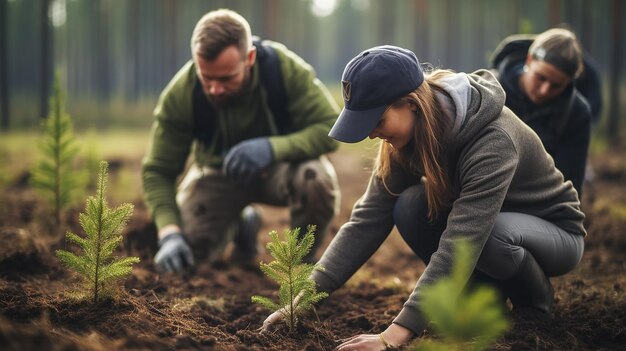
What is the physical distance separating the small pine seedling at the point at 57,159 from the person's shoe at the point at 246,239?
1.40m

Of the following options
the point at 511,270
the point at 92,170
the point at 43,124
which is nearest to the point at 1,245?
the point at 43,124

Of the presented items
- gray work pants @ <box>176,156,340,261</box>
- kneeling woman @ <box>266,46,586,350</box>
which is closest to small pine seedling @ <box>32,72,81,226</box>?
gray work pants @ <box>176,156,340,261</box>

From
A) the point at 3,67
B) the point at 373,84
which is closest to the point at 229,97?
the point at 373,84

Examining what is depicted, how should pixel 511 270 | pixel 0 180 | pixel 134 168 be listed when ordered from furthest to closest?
pixel 134 168 → pixel 0 180 → pixel 511 270

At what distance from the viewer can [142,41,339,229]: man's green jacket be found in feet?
13.8

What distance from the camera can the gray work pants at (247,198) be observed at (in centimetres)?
427

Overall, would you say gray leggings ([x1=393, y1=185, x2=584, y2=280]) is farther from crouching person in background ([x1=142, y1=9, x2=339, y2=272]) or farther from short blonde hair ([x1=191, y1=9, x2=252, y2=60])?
short blonde hair ([x1=191, y1=9, x2=252, y2=60])

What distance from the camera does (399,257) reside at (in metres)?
5.27

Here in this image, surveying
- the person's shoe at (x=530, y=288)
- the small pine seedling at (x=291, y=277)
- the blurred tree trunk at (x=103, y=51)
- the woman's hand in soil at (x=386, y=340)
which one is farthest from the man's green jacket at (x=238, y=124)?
the blurred tree trunk at (x=103, y=51)

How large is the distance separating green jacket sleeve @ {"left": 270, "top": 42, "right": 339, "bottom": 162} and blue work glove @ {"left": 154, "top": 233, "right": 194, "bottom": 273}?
949 mm

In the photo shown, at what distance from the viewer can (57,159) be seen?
449 cm

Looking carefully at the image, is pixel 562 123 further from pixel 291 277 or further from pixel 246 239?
pixel 246 239

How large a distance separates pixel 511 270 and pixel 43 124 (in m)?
3.58

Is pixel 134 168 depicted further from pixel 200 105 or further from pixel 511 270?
pixel 511 270
